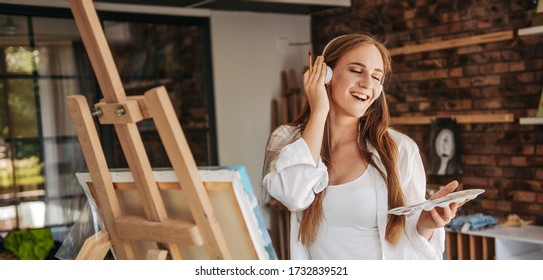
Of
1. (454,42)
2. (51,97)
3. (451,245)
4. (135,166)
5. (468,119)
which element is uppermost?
(454,42)

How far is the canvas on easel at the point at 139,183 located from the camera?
1833mm

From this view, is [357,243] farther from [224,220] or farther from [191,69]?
[191,69]

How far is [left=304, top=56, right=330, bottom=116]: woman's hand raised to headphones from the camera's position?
1950 mm

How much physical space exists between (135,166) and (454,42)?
303 cm

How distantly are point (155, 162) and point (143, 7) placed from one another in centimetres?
106

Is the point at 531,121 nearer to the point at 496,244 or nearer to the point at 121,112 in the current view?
the point at 496,244

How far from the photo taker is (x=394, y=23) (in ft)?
16.3

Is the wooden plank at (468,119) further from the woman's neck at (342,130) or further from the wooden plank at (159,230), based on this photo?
the wooden plank at (159,230)

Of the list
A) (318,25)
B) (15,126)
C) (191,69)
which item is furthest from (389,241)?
(318,25)

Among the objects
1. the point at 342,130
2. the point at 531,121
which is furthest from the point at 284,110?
the point at 342,130

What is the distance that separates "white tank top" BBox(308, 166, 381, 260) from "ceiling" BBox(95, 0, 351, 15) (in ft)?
9.64

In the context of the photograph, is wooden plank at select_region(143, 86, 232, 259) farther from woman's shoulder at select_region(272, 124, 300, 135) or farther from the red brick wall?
the red brick wall

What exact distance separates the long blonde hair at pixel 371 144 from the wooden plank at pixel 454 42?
→ 2.35 m

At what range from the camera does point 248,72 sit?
17.7ft
